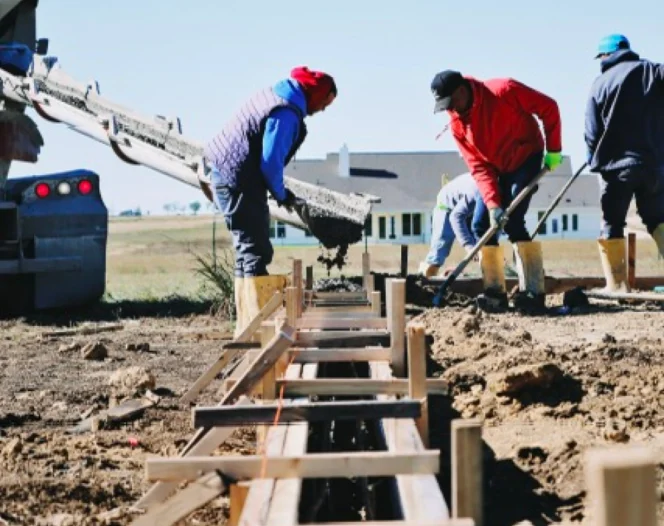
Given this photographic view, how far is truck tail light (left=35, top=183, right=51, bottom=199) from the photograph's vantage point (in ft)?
38.0

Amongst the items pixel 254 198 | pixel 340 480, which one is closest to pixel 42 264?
pixel 254 198

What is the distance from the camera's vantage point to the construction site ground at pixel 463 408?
4234 millimetres

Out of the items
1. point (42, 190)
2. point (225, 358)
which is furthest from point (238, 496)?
point (42, 190)

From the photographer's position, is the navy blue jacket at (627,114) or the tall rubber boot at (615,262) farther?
the tall rubber boot at (615,262)

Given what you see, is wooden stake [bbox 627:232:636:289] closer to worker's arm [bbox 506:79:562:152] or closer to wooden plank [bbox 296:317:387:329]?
worker's arm [bbox 506:79:562:152]

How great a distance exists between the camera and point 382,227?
59531mm

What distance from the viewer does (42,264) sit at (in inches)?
445

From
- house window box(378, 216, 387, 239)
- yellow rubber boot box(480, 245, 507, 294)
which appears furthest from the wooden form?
house window box(378, 216, 387, 239)

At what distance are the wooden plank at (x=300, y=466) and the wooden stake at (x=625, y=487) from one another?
5.51 ft

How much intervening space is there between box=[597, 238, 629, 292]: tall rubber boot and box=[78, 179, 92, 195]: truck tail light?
518 cm

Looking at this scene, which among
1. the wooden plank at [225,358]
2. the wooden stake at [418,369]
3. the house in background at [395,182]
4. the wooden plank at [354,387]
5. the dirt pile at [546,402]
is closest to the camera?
the wooden stake at [418,369]

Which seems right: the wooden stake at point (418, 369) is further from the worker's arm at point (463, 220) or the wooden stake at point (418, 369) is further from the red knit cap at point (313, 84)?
the worker's arm at point (463, 220)

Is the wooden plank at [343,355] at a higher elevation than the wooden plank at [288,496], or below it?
higher

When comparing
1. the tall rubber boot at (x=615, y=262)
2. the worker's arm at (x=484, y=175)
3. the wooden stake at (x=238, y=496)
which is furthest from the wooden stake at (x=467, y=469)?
the worker's arm at (x=484, y=175)
